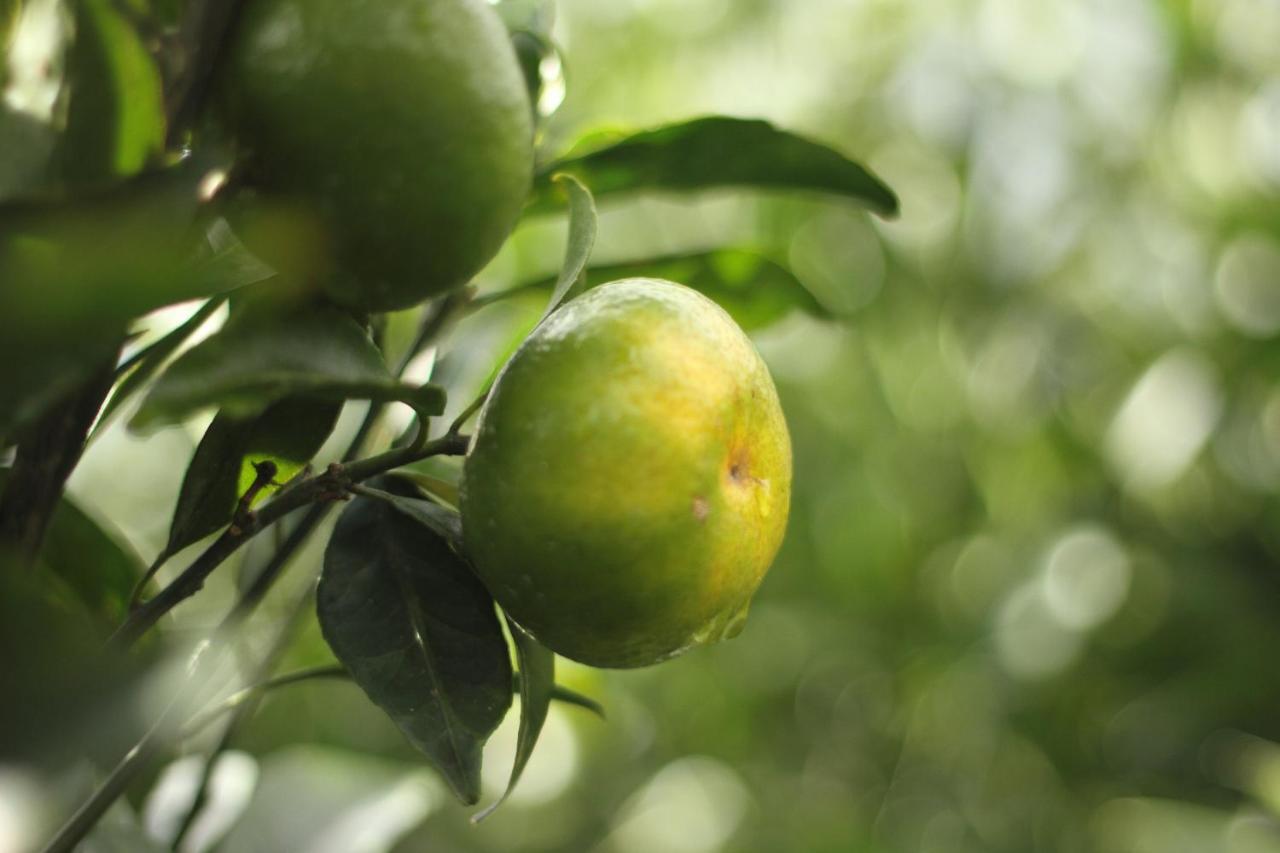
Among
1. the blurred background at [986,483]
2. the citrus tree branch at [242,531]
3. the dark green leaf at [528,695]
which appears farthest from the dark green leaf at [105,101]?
the blurred background at [986,483]

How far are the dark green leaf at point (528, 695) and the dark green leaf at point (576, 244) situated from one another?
0.15 m

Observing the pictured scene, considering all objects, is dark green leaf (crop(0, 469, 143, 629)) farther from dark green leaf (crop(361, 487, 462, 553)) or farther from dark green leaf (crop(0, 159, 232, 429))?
dark green leaf (crop(0, 159, 232, 429))

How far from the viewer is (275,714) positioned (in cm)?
193

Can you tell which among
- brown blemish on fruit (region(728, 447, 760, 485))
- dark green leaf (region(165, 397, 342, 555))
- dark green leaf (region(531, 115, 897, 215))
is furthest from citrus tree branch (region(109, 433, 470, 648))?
dark green leaf (region(531, 115, 897, 215))

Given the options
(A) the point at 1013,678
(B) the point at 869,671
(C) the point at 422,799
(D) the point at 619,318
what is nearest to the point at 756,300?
(D) the point at 619,318

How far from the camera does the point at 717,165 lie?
2.28ft

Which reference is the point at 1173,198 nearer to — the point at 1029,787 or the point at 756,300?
the point at 1029,787

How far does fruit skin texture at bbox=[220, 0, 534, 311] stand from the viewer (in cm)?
44

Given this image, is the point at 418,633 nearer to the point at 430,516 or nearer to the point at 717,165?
the point at 430,516

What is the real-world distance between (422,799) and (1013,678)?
1.10 meters

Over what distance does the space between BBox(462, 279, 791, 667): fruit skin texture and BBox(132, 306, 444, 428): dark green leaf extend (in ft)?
0.14

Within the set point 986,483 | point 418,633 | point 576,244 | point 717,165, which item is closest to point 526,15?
point 717,165

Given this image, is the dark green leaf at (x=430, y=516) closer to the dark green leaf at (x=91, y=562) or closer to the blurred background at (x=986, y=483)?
the dark green leaf at (x=91, y=562)

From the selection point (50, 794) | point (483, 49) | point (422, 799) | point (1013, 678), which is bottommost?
point (1013, 678)
